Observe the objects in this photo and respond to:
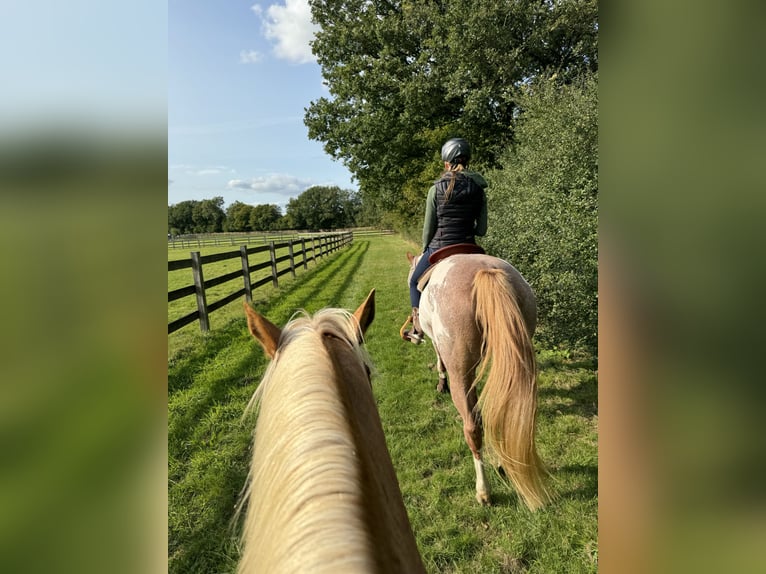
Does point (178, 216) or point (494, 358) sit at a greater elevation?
point (178, 216)

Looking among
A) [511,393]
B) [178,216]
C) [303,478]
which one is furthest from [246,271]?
[303,478]

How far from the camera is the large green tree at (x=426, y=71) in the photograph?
470 inches

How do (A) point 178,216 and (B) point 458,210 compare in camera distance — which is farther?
(B) point 458,210

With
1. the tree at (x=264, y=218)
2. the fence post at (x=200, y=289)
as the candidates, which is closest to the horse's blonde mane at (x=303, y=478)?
the fence post at (x=200, y=289)

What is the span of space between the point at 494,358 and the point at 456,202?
170 centimetres

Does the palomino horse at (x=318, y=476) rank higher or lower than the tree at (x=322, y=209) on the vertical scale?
lower

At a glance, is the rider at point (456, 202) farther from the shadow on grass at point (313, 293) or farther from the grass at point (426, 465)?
the shadow on grass at point (313, 293)

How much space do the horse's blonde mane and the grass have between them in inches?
21.6

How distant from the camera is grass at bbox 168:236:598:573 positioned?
2.50 metres

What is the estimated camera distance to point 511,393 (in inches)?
102

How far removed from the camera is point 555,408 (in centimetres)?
412

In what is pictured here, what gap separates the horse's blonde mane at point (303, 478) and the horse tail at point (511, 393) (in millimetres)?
1659

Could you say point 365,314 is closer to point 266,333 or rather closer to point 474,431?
point 266,333
